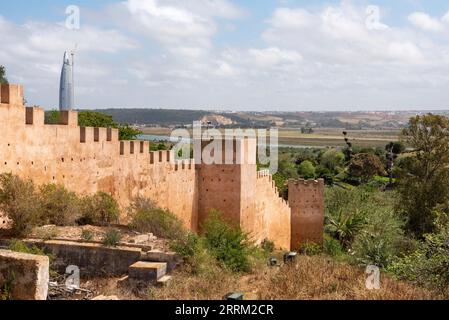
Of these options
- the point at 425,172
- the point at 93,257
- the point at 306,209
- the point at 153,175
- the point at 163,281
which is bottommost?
the point at 306,209

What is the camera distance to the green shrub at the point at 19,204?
9.44 meters

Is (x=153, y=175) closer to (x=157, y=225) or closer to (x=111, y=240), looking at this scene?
(x=157, y=225)

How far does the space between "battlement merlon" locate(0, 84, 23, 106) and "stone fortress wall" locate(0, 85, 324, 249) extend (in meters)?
0.02

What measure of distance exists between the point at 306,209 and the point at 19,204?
15.4m

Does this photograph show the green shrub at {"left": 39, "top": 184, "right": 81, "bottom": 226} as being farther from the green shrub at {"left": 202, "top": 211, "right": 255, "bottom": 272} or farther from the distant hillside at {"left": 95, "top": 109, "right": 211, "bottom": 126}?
the distant hillside at {"left": 95, "top": 109, "right": 211, "bottom": 126}

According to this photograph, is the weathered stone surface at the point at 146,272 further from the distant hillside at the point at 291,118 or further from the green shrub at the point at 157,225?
the distant hillside at the point at 291,118

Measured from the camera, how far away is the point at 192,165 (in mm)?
16984

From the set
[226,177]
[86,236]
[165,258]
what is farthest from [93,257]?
[226,177]

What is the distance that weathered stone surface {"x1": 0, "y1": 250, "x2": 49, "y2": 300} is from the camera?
668cm

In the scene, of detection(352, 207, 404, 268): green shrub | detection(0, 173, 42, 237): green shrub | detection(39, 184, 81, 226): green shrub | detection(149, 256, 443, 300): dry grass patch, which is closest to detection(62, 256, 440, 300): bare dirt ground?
detection(149, 256, 443, 300): dry grass patch

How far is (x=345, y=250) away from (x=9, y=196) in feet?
55.1

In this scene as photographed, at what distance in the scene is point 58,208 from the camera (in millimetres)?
10594

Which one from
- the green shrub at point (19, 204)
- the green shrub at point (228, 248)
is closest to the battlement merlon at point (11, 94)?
the green shrub at point (19, 204)
